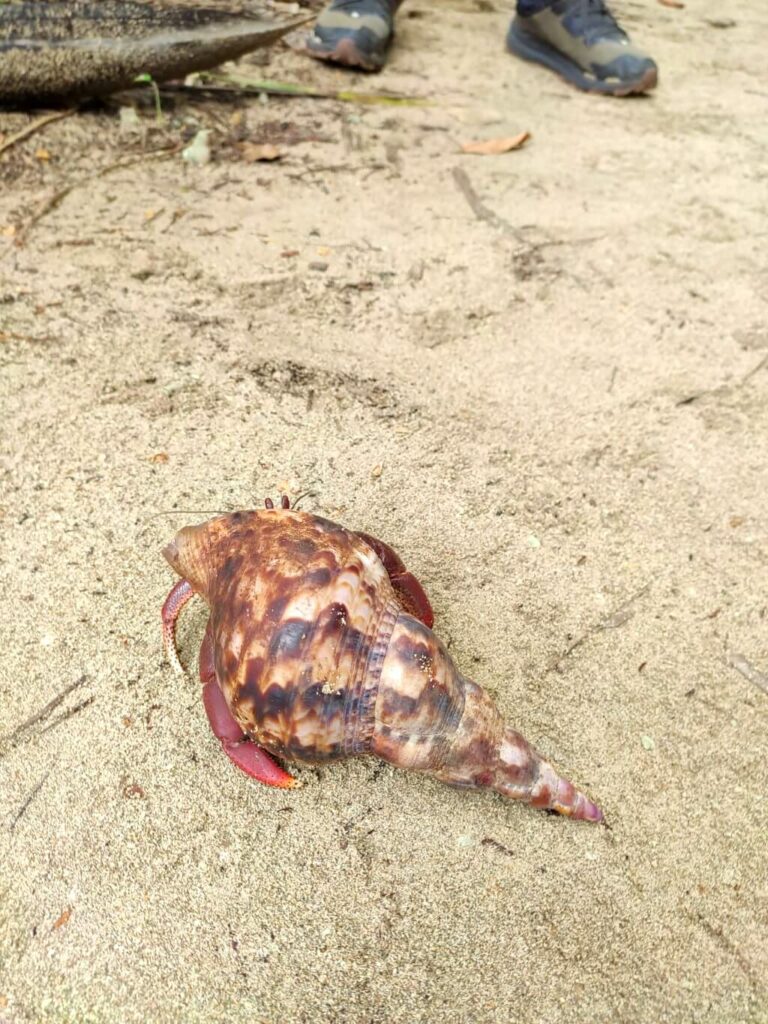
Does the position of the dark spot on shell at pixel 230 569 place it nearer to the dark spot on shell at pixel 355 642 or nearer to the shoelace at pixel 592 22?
Answer: the dark spot on shell at pixel 355 642

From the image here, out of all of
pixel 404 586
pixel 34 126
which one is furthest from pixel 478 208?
pixel 404 586

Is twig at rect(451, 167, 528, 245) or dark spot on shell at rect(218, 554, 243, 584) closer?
dark spot on shell at rect(218, 554, 243, 584)

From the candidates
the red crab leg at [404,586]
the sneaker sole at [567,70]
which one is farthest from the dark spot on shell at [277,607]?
the sneaker sole at [567,70]

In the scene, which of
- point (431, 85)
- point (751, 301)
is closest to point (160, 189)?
point (431, 85)

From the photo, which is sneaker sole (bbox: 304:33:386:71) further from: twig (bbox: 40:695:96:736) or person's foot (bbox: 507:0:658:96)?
twig (bbox: 40:695:96:736)

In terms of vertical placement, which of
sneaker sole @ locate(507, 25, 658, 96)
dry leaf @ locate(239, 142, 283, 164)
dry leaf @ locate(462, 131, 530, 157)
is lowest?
dry leaf @ locate(239, 142, 283, 164)

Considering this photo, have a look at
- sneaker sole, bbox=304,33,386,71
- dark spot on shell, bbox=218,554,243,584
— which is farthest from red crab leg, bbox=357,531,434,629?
sneaker sole, bbox=304,33,386,71

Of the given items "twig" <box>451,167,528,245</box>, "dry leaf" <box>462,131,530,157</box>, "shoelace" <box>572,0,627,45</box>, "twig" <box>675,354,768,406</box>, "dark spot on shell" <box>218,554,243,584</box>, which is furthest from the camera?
"shoelace" <box>572,0,627,45</box>
